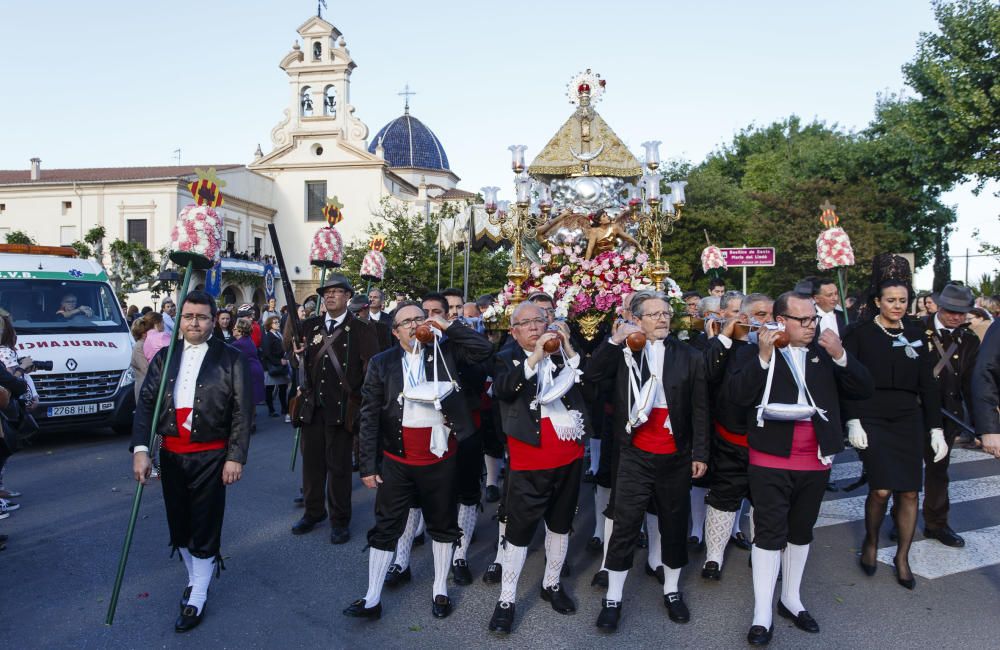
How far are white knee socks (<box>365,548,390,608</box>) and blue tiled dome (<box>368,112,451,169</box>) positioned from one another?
5882cm

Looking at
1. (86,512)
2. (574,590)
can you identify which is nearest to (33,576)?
(86,512)

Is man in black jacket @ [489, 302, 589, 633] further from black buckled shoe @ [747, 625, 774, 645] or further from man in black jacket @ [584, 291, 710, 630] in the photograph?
black buckled shoe @ [747, 625, 774, 645]

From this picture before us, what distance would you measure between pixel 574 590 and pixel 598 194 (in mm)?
5762

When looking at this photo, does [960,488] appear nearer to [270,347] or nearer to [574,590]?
[574,590]

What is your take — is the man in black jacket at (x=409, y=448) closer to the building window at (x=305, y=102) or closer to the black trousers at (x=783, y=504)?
the black trousers at (x=783, y=504)

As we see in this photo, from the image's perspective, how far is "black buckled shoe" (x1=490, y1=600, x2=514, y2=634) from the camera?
4387 millimetres

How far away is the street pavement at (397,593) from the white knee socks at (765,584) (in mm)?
168

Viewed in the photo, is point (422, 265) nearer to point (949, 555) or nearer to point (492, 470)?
point (492, 470)

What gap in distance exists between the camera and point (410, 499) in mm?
4695

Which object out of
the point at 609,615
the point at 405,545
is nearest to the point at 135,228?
the point at 405,545

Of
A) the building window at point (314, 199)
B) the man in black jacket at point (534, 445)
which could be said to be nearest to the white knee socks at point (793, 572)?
the man in black jacket at point (534, 445)

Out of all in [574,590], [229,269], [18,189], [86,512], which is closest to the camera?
[574,590]

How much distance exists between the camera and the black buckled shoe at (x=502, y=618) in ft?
14.4

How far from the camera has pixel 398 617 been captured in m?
4.64
